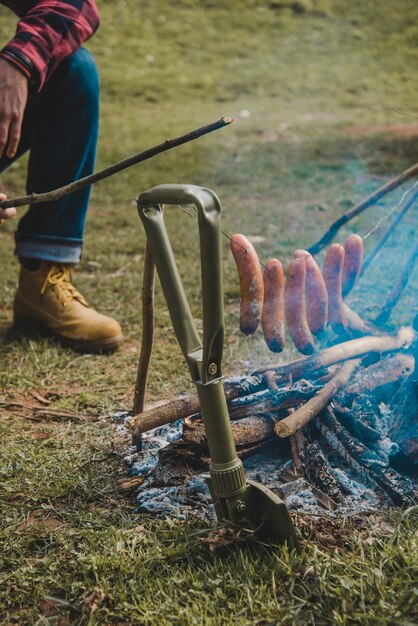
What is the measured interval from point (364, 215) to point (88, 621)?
14.5ft

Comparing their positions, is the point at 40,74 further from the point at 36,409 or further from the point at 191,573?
the point at 191,573

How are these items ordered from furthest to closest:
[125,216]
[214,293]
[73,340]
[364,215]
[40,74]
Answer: [125,216]
[364,215]
[73,340]
[40,74]
[214,293]

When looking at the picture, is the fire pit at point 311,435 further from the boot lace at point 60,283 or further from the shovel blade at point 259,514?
the boot lace at point 60,283

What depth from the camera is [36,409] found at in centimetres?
269

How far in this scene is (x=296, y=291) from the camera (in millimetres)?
2164

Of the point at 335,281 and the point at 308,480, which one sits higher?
the point at 335,281

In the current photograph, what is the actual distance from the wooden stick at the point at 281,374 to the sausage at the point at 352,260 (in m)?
0.21

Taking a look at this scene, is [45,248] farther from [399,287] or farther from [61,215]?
[399,287]

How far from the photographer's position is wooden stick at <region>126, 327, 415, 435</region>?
2188 millimetres

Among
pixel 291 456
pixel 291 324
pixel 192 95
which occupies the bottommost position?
pixel 192 95

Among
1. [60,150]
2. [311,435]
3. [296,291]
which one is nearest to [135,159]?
[296,291]

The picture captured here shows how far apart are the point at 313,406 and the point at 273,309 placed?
330 mm

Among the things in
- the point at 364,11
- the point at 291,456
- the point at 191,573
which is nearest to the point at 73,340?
the point at 291,456

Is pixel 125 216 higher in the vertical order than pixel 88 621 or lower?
lower
